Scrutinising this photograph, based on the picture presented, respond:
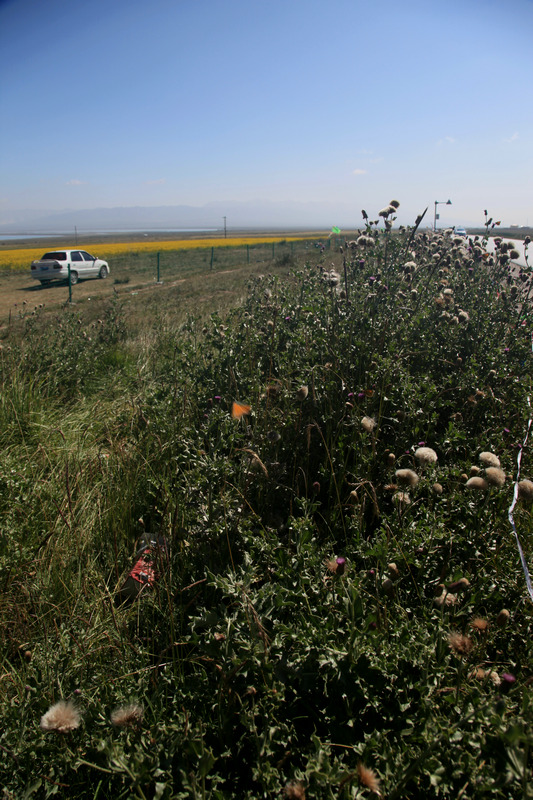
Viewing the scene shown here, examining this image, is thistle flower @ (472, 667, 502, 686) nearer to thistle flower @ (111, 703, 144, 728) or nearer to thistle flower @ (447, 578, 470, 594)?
thistle flower @ (447, 578, 470, 594)

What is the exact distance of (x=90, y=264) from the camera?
80.0 feet

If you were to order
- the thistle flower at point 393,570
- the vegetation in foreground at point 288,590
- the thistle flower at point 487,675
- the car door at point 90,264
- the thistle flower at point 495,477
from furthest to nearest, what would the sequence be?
the car door at point 90,264
the thistle flower at point 495,477
the thistle flower at point 393,570
the thistle flower at point 487,675
the vegetation in foreground at point 288,590

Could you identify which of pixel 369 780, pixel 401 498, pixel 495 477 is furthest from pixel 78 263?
pixel 369 780

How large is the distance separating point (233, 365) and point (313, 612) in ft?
8.11

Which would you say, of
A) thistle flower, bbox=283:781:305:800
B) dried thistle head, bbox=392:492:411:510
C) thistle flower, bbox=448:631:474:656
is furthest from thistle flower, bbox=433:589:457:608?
thistle flower, bbox=283:781:305:800

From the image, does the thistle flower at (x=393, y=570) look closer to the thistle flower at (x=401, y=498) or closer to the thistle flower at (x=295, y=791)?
the thistle flower at (x=401, y=498)

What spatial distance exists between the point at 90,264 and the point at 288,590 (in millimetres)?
25894

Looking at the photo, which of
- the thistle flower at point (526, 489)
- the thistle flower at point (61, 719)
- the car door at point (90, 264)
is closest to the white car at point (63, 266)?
the car door at point (90, 264)

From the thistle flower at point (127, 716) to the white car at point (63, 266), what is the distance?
22.9m

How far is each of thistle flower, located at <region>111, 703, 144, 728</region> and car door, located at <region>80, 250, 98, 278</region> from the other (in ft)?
84.0

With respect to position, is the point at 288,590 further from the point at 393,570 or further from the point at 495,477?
the point at 495,477

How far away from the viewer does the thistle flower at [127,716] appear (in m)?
1.40

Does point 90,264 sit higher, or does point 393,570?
point 90,264

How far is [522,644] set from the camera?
1.83 metres
